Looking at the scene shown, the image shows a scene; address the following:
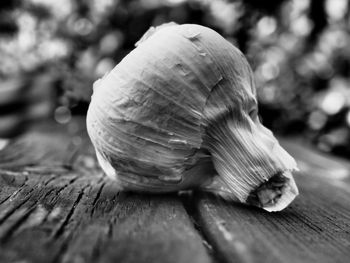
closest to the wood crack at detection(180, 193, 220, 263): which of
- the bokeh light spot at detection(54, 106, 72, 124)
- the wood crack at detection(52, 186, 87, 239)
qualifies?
the wood crack at detection(52, 186, 87, 239)

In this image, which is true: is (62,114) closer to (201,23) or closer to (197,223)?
(201,23)

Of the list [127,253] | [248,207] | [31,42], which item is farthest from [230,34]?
[127,253]

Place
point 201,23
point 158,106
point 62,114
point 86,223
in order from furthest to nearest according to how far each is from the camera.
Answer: point 201,23, point 62,114, point 158,106, point 86,223

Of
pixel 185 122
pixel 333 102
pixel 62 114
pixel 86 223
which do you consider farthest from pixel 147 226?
pixel 333 102

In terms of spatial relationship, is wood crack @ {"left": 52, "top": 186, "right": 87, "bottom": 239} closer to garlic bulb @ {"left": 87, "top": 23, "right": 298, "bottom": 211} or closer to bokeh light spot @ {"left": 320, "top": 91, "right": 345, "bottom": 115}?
garlic bulb @ {"left": 87, "top": 23, "right": 298, "bottom": 211}

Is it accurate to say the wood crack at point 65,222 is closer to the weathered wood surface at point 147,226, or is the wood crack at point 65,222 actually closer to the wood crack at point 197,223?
the weathered wood surface at point 147,226

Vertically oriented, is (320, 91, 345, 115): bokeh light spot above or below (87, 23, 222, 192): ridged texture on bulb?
below

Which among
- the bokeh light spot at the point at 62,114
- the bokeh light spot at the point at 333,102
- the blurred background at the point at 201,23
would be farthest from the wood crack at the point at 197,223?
the bokeh light spot at the point at 333,102
